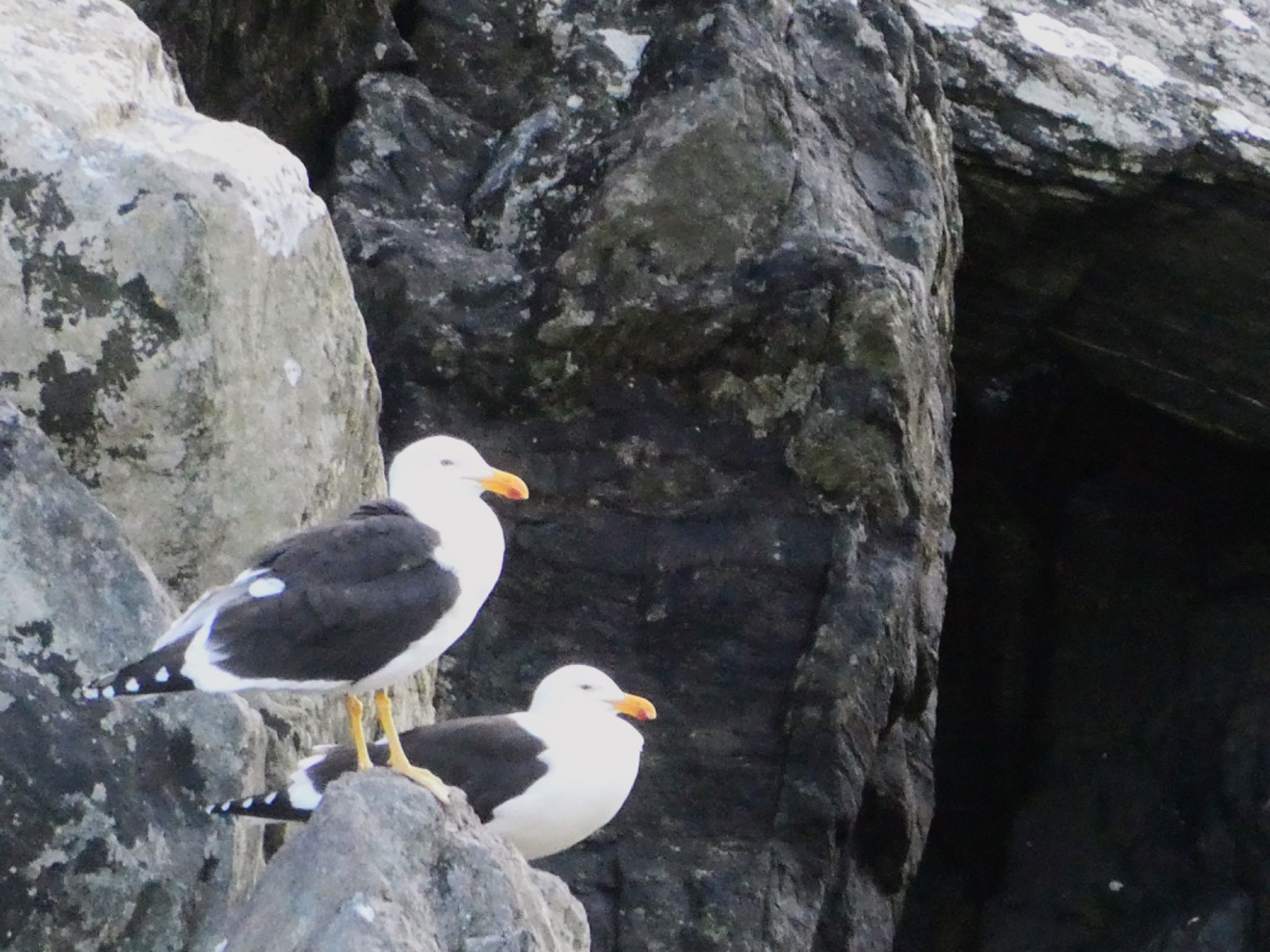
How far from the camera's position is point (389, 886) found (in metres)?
3.65

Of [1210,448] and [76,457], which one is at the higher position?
[76,457]

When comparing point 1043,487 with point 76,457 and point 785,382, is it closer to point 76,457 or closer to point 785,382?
point 785,382

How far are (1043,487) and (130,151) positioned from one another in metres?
7.27

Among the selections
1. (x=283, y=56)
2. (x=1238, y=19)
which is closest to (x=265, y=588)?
(x=283, y=56)

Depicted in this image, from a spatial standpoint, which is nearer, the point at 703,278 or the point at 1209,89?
the point at 703,278

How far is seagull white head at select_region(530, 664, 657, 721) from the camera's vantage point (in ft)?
18.8

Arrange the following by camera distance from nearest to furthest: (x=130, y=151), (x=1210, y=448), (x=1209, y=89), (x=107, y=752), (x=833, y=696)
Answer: (x=107, y=752), (x=130, y=151), (x=833, y=696), (x=1209, y=89), (x=1210, y=448)

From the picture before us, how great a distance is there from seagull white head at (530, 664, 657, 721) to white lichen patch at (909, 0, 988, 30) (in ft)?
13.4

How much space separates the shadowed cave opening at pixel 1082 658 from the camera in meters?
10.6

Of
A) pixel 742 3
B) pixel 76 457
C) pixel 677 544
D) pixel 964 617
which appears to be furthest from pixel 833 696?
pixel 964 617

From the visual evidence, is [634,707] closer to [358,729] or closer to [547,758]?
[547,758]

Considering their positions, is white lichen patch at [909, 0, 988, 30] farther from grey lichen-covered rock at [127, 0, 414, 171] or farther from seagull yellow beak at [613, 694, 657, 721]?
seagull yellow beak at [613, 694, 657, 721]

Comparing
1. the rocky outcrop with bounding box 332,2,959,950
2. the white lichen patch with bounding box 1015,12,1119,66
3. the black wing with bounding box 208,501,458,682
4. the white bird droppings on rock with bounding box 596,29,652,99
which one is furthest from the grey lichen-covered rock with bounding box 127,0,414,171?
the black wing with bounding box 208,501,458,682

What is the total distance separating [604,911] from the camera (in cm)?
714
